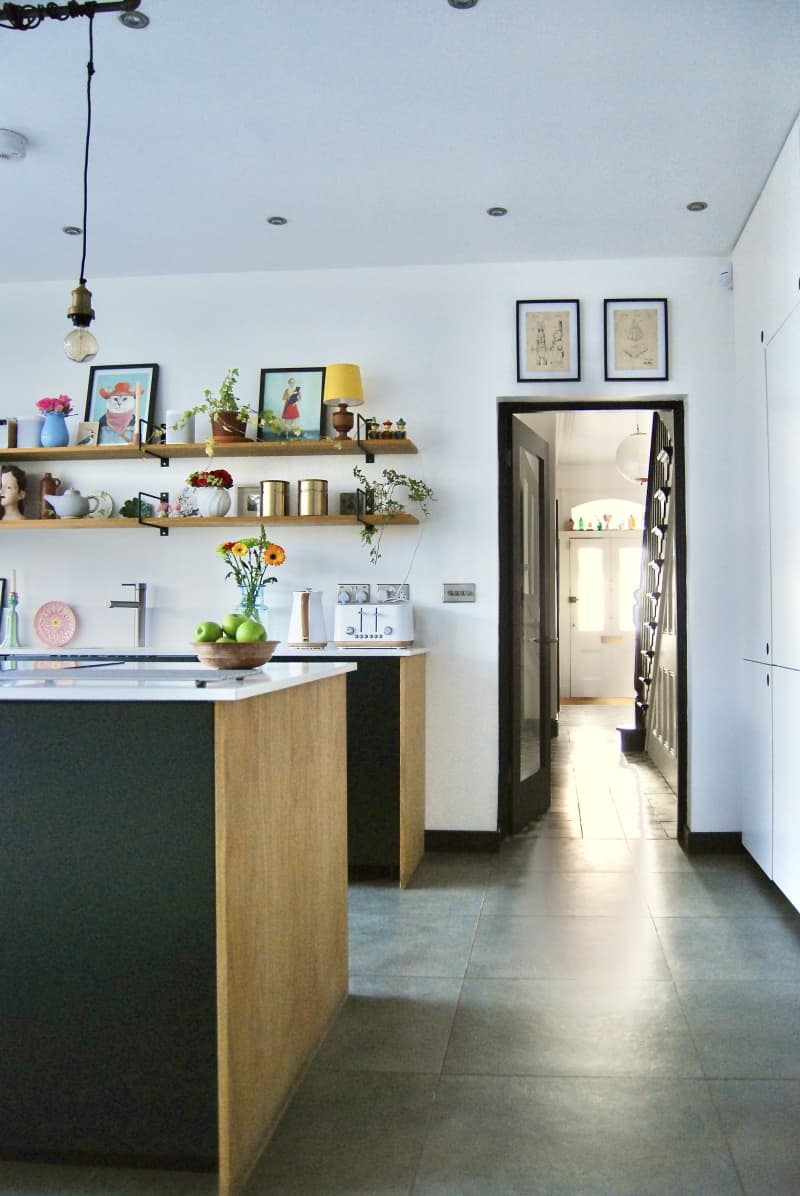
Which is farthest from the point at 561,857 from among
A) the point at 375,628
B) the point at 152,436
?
the point at 152,436

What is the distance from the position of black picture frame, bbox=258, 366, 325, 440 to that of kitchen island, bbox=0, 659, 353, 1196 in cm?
304

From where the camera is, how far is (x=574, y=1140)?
6.73 ft

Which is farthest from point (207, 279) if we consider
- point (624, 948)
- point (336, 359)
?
point (624, 948)

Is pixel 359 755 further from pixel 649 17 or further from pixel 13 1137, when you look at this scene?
pixel 649 17

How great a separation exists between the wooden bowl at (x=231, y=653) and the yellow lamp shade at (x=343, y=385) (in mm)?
2303

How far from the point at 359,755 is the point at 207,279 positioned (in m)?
2.52

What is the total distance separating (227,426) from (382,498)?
0.80 m

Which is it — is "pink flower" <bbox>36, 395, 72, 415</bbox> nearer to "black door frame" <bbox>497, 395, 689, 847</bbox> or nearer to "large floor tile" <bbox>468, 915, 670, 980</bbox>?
"black door frame" <bbox>497, 395, 689, 847</bbox>

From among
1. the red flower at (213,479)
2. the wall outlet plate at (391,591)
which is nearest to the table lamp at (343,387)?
the red flower at (213,479)

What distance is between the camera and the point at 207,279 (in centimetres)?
499

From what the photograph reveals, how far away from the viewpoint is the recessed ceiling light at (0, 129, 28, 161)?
3.50 metres

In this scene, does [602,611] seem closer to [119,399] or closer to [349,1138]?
[119,399]

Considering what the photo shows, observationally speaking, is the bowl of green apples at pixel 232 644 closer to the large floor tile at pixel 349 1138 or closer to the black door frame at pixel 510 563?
the large floor tile at pixel 349 1138

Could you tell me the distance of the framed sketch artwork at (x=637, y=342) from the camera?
470 cm
